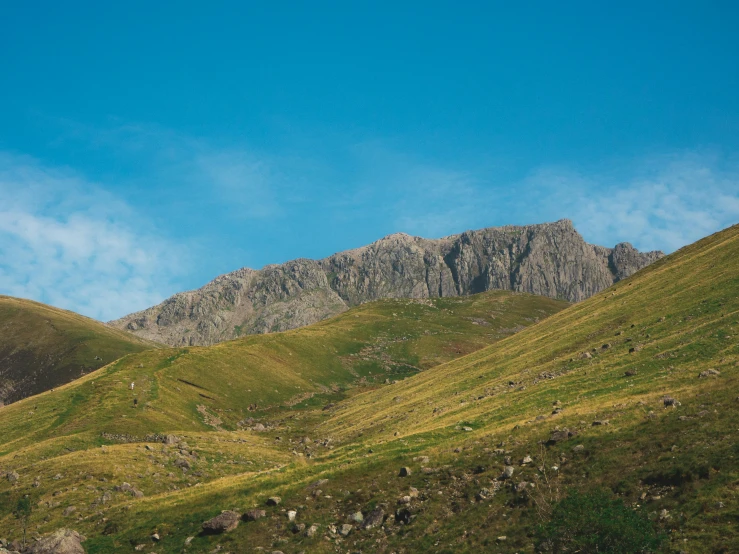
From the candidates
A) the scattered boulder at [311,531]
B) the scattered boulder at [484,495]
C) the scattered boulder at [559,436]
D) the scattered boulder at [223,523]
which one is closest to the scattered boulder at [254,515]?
the scattered boulder at [223,523]

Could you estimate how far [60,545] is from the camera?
33438 millimetres

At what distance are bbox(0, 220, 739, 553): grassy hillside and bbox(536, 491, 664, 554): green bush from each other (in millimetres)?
1154

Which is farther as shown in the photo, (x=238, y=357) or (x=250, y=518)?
(x=238, y=357)

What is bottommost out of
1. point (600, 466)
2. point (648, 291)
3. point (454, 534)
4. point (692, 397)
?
point (454, 534)

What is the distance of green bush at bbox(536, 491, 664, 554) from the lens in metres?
19.8

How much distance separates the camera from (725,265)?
229 ft

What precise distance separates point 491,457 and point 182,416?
65.8 metres

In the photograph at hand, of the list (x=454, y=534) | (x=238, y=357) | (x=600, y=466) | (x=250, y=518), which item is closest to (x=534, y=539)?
(x=454, y=534)

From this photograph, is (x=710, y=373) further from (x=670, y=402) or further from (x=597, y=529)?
(x=597, y=529)

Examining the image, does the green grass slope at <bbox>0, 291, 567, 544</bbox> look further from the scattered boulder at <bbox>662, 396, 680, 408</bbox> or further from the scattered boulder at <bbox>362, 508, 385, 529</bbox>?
the scattered boulder at <bbox>662, 396, 680, 408</bbox>

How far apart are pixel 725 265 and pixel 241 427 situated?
258ft

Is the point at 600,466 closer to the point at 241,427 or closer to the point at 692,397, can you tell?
the point at 692,397

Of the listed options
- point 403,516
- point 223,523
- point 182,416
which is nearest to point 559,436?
point 403,516

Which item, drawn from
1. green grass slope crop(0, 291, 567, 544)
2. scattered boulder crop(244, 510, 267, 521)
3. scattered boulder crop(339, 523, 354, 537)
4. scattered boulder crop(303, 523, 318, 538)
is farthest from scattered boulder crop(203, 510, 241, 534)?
green grass slope crop(0, 291, 567, 544)
